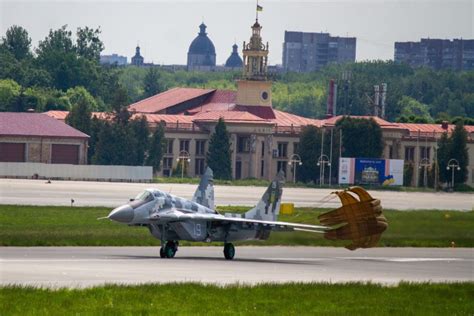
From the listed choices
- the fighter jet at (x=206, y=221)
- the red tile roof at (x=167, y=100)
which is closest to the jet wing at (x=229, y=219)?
the fighter jet at (x=206, y=221)

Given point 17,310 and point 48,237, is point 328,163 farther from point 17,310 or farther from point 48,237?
point 17,310

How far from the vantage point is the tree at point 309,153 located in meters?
151

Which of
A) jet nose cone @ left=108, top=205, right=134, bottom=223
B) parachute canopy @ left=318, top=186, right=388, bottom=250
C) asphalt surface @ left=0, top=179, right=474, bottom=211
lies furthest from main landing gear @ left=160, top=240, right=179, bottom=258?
asphalt surface @ left=0, top=179, right=474, bottom=211

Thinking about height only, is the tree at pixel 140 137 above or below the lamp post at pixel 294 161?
above

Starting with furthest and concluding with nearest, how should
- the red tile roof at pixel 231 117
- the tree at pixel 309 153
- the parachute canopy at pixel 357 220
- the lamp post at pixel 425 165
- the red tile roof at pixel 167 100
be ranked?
the red tile roof at pixel 167 100, the red tile roof at pixel 231 117, the tree at pixel 309 153, the lamp post at pixel 425 165, the parachute canopy at pixel 357 220

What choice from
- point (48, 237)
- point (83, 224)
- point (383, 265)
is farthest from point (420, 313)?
point (83, 224)

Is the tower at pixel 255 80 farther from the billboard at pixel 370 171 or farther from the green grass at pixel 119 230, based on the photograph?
the green grass at pixel 119 230

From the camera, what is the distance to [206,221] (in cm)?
5081

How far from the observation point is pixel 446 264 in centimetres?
5500

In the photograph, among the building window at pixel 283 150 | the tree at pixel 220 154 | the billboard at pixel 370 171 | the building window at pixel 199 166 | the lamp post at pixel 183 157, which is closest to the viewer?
the billboard at pixel 370 171

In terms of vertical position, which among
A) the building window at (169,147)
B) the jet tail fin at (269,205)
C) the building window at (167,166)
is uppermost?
the building window at (169,147)

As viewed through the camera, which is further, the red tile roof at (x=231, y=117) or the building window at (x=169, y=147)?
the red tile roof at (x=231, y=117)

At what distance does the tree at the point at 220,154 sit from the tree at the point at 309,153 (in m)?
8.34

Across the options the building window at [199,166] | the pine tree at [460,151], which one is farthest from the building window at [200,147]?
the pine tree at [460,151]
